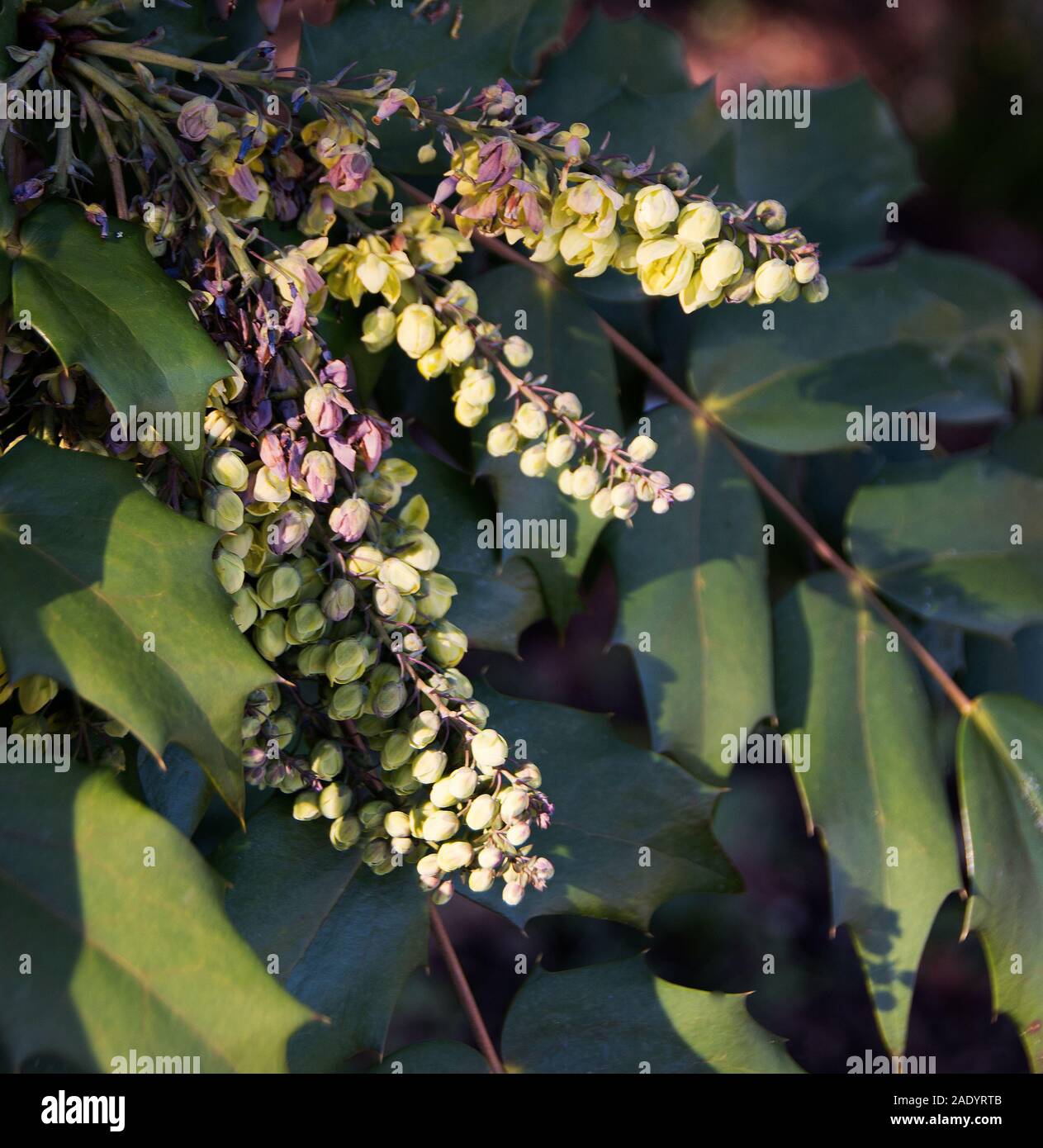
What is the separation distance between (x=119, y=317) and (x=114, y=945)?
33 cm

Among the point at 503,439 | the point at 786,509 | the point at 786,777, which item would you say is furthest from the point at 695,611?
the point at 786,777

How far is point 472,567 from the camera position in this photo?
2.72ft

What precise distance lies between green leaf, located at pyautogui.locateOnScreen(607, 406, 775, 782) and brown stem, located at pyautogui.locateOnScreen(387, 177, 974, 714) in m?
0.03

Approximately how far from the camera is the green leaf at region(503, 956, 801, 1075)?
2.62 ft

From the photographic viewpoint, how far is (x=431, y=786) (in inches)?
24.8

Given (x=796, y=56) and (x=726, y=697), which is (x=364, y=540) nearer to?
(x=726, y=697)

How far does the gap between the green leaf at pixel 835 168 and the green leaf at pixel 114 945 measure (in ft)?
2.83

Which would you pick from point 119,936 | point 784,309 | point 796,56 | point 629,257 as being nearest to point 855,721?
point 784,309

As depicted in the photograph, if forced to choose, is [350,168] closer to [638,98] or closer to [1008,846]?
[638,98]

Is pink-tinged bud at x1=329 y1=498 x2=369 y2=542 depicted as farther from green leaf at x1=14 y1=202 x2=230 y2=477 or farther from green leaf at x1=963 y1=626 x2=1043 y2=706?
green leaf at x1=963 y1=626 x2=1043 y2=706

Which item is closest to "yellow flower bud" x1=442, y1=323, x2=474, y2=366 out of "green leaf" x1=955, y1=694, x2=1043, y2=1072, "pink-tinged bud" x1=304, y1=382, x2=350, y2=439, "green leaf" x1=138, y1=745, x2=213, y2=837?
"pink-tinged bud" x1=304, y1=382, x2=350, y2=439

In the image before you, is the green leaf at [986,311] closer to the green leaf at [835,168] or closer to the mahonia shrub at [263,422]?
the green leaf at [835,168]

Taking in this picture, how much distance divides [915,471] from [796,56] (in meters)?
1.67
